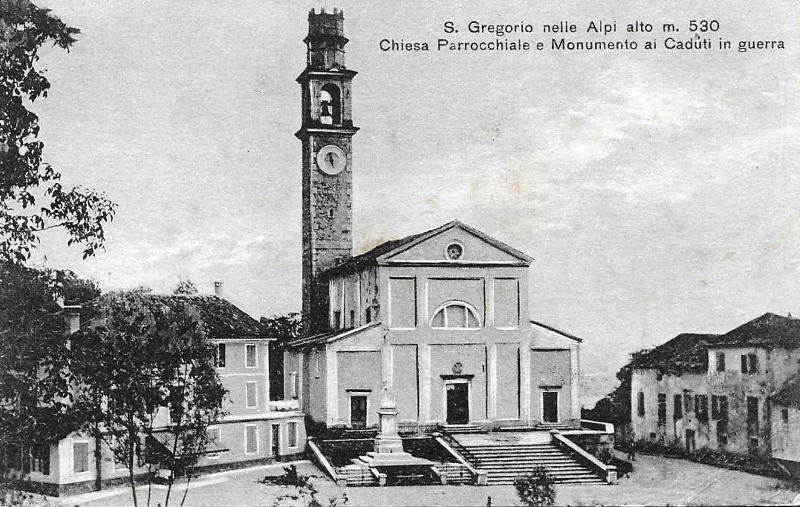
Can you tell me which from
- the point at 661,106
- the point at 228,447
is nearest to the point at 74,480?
the point at 228,447

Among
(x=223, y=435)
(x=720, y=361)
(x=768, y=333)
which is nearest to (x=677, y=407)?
(x=720, y=361)

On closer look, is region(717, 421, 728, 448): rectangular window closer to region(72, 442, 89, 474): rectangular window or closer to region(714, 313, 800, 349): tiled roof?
region(714, 313, 800, 349): tiled roof

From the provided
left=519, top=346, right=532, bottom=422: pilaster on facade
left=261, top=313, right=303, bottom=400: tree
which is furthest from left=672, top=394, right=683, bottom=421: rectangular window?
left=261, top=313, right=303, bottom=400: tree

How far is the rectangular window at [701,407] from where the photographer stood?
1470 cm

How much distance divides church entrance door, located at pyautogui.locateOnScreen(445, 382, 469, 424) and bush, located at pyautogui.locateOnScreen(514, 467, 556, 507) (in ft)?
6.80

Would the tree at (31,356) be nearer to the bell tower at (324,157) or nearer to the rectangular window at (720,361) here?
the bell tower at (324,157)

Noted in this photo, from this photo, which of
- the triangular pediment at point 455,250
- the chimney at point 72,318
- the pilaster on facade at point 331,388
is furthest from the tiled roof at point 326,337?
the chimney at point 72,318

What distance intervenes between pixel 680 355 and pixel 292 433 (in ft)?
20.7

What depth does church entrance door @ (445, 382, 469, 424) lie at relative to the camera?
15.1 meters

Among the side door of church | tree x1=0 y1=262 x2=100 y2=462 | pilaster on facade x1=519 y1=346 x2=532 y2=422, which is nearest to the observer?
tree x1=0 y1=262 x2=100 y2=462

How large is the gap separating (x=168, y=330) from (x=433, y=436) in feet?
16.9

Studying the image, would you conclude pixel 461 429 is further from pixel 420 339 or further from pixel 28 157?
pixel 28 157

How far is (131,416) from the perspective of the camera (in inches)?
444

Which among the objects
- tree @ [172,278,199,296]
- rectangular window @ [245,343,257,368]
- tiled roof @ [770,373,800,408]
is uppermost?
tree @ [172,278,199,296]
